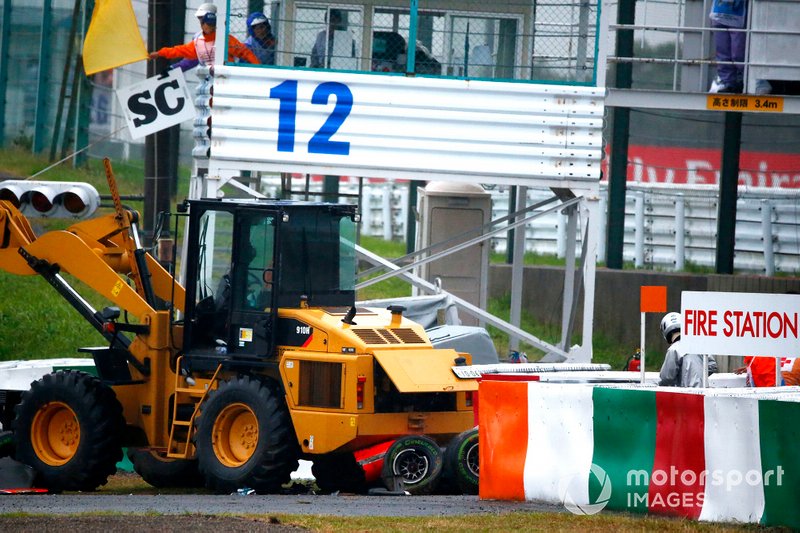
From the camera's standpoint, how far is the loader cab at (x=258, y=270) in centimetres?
1291

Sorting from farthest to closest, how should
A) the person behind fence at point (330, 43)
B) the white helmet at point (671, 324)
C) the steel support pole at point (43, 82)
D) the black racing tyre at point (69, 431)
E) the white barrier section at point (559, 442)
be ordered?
the steel support pole at point (43, 82), the person behind fence at point (330, 43), the white helmet at point (671, 324), the black racing tyre at point (69, 431), the white barrier section at point (559, 442)

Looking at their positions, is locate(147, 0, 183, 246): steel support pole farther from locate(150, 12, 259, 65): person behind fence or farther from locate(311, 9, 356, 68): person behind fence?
locate(311, 9, 356, 68): person behind fence

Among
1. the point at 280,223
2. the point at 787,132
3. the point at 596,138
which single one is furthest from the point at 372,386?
the point at 787,132

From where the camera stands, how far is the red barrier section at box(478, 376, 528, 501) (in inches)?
458

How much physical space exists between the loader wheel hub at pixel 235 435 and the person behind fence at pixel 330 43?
5.38 meters

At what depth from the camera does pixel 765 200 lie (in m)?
24.6

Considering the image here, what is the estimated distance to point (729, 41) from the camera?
1947 centimetres

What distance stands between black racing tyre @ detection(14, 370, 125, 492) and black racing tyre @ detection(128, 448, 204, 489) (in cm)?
31

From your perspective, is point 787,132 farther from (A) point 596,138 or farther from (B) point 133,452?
(B) point 133,452

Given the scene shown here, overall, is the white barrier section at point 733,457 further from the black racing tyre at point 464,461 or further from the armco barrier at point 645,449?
the black racing tyre at point 464,461

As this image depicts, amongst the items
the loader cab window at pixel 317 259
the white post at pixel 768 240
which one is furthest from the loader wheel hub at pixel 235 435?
the white post at pixel 768 240

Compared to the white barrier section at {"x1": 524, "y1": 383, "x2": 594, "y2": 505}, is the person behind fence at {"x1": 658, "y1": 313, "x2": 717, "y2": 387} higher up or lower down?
higher up

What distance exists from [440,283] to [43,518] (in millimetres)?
8241

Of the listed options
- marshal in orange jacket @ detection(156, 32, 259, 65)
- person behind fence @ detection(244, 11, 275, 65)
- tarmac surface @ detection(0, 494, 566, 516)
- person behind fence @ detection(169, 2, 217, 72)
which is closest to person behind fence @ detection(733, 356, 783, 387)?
tarmac surface @ detection(0, 494, 566, 516)
